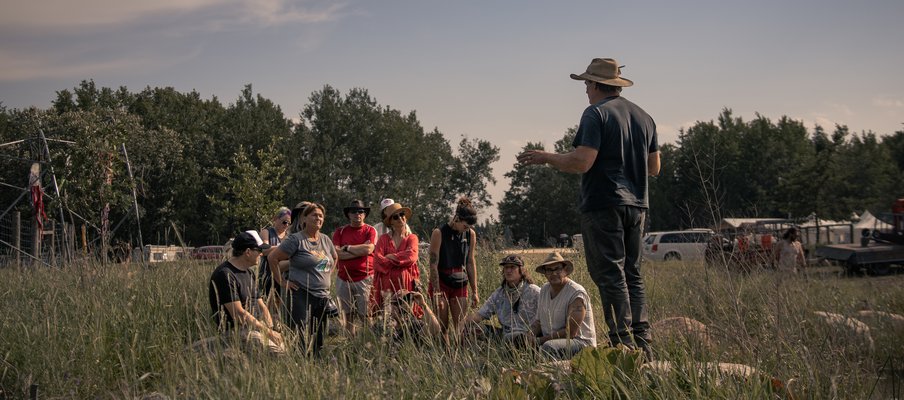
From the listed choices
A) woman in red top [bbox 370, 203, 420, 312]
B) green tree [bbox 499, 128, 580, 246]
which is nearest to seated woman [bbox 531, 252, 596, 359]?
woman in red top [bbox 370, 203, 420, 312]

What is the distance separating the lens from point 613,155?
484 cm

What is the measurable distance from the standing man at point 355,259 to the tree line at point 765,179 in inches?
1157

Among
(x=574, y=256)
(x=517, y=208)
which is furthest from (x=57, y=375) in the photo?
(x=517, y=208)

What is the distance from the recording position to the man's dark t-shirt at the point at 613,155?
15.6ft

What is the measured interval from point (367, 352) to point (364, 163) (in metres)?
55.9

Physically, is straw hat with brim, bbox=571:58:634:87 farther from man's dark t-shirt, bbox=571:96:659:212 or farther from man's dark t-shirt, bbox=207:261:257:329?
man's dark t-shirt, bbox=207:261:257:329

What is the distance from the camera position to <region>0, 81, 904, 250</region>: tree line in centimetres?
3959

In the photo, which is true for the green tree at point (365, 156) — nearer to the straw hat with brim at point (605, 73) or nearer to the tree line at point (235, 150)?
the tree line at point (235, 150)

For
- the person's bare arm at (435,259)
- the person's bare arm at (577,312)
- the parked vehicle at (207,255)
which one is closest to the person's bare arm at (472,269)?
the person's bare arm at (435,259)

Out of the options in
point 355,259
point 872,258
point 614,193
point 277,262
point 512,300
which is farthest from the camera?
point 872,258

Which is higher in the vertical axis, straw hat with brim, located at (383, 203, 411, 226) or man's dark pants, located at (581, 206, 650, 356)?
straw hat with brim, located at (383, 203, 411, 226)

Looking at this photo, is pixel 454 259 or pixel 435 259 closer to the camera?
pixel 435 259

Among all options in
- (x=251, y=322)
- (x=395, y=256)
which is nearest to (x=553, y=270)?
(x=395, y=256)

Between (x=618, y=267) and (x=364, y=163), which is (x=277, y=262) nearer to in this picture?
(x=618, y=267)
